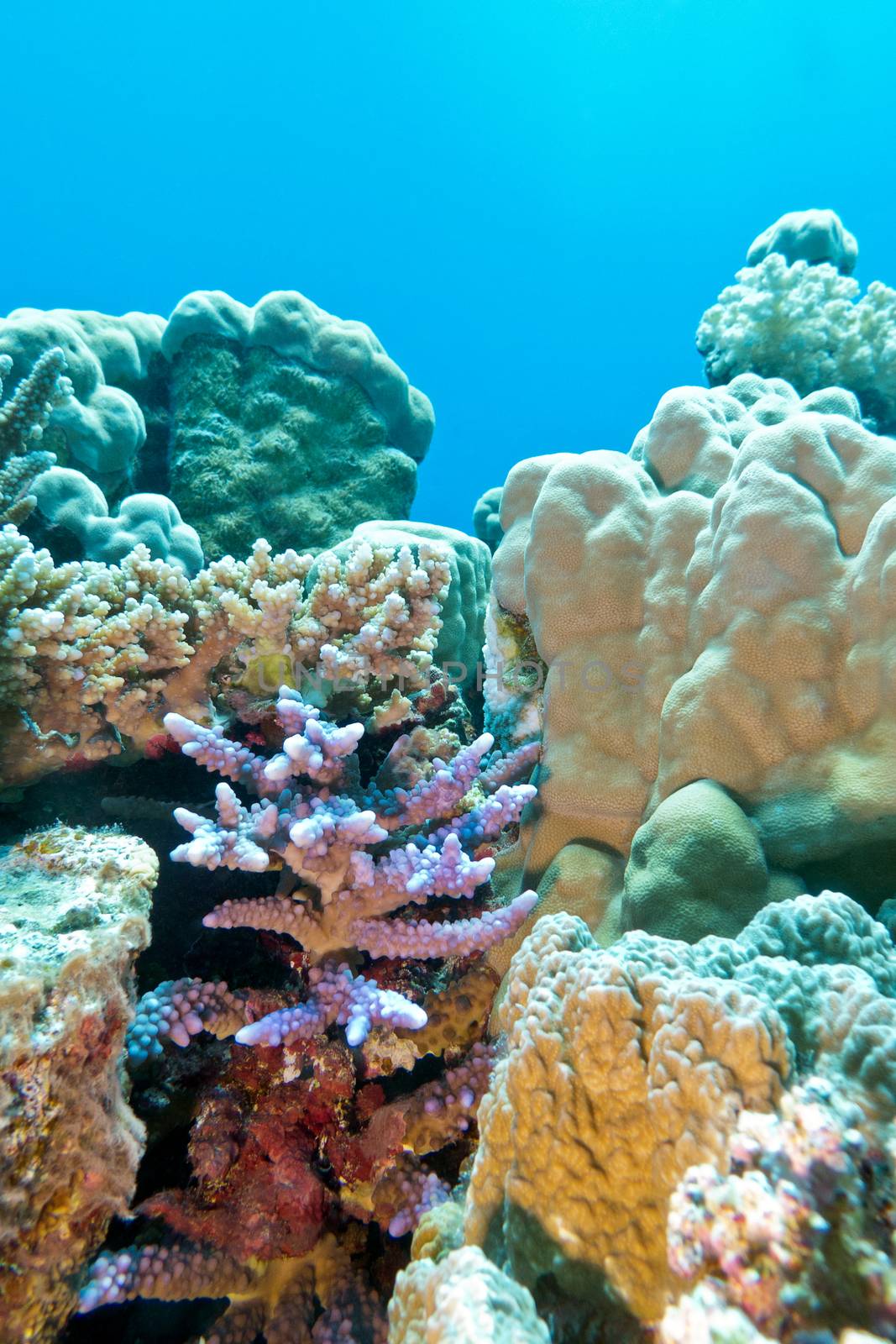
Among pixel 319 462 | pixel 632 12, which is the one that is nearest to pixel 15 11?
pixel 632 12

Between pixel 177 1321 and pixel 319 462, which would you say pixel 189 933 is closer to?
pixel 177 1321

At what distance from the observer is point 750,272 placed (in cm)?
502

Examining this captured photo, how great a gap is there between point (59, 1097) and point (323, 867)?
781 mm

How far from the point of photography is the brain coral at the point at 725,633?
1.91m

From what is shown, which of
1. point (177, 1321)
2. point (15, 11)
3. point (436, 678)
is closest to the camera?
point (177, 1321)

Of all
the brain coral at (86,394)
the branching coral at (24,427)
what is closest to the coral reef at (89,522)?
the brain coral at (86,394)

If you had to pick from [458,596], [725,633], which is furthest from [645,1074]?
[458,596]

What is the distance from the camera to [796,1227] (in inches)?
30.1

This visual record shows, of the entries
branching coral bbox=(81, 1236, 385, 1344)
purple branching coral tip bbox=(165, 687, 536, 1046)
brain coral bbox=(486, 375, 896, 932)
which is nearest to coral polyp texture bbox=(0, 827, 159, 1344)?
branching coral bbox=(81, 1236, 385, 1344)

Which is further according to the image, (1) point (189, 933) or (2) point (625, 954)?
(1) point (189, 933)

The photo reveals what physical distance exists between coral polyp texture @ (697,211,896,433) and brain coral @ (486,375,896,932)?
7.92ft

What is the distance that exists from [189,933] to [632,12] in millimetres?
103655

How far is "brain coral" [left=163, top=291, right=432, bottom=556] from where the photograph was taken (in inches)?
209

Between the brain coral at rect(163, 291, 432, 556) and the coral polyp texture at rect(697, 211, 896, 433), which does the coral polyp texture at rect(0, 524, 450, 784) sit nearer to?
the brain coral at rect(163, 291, 432, 556)
